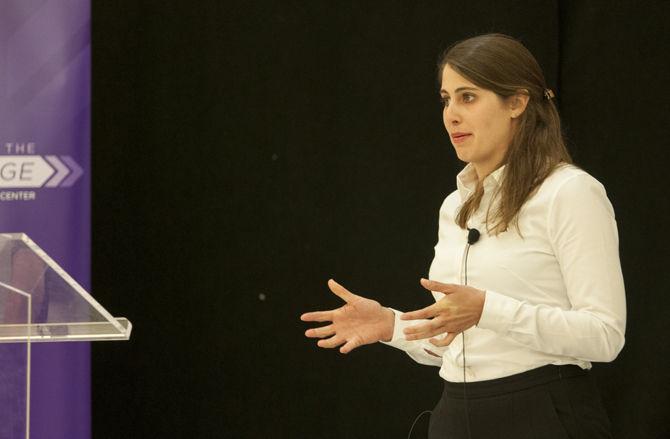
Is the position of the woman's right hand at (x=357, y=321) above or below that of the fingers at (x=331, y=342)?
above

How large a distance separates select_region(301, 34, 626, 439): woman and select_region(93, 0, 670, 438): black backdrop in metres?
1.75

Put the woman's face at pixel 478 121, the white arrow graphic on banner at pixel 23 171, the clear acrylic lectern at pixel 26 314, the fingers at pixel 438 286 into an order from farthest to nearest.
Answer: the white arrow graphic on banner at pixel 23 171 < the woman's face at pixel 478 121 < the fingers at pixel 438 286 < the clear acrylic lectern at pixel 26 314

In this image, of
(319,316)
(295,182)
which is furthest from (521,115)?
(295,182)

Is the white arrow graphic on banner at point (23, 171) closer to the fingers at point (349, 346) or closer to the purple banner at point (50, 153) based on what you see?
the purple banner at point (50, 153)

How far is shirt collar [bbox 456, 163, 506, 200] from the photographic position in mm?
2070

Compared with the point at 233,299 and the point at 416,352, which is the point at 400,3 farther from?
the point at 416,352

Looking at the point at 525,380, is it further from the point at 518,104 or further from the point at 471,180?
the point at 518,104

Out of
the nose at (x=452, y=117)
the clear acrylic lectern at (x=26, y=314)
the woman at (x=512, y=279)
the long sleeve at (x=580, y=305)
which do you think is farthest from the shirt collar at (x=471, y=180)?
the clear acrylic lectern at (x=26, y=314)

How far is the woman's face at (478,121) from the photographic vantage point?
2.07 meters

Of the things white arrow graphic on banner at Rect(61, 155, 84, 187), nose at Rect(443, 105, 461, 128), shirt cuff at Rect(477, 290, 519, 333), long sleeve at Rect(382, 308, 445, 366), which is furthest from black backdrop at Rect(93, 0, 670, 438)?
shirt cuff at Rect(477, 290, 519, 333)

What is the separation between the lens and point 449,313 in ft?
5.76

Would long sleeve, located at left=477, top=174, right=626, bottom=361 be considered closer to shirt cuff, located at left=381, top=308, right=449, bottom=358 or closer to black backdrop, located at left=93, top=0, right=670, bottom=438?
shirt cuff, located at left=381, top=308, right=449, bottom=358

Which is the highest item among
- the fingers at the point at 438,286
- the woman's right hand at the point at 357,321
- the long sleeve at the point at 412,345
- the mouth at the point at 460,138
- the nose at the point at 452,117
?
the nose at the point at 452,117

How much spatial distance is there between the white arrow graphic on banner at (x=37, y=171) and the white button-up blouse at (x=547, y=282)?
186cm
